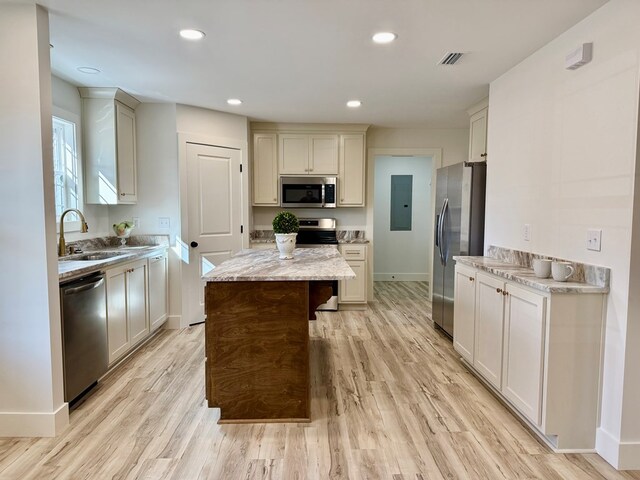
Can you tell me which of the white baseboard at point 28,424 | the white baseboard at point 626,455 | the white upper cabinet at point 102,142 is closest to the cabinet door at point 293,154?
the white upper cabinet at point 102,142

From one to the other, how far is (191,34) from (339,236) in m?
3.33

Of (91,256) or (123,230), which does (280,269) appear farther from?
(123,230)

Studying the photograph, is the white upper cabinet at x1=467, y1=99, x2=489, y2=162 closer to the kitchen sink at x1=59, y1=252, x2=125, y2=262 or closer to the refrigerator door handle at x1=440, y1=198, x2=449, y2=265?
the refrigerator door handle at x1=440, y1=198, x2=449, y2=265

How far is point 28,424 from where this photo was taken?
2.16 metres

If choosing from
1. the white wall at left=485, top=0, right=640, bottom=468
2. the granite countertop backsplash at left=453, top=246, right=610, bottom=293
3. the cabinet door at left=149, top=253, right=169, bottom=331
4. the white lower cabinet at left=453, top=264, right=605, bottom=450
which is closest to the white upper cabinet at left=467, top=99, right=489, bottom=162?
the white wall at left=485, top=0, right=640, bottom=468

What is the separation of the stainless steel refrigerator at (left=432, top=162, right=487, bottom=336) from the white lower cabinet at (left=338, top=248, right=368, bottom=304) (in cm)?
101

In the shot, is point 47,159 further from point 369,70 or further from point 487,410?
point 487,410

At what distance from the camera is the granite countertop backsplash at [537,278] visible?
6.45ft

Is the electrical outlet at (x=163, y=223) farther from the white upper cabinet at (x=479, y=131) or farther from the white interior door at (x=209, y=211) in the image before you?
the white upper cabinet at (x=479, y=131)

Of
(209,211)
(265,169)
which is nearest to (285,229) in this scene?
(209,211)

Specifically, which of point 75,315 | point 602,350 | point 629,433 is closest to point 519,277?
point 602,350

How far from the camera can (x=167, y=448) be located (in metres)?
2.06

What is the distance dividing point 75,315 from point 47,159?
0.98 meters

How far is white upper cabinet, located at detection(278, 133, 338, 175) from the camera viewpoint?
4.96 m
